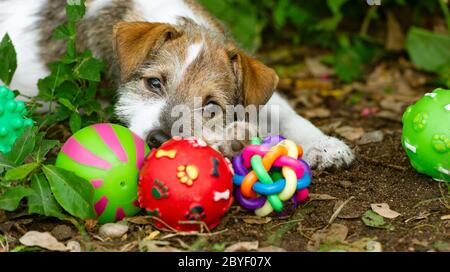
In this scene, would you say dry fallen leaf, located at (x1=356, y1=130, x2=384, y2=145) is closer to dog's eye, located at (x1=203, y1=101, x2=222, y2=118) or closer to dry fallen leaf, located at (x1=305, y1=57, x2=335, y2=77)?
dog's eye, located at (x1=203, y1=101, x2=222, y2=118)

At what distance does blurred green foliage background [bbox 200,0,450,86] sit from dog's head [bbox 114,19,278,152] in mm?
2453

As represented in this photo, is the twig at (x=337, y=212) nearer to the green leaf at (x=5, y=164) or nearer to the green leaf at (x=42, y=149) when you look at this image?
the green leaf at (x=42, y=149)

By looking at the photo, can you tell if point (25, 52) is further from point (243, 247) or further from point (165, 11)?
point (243, 247)

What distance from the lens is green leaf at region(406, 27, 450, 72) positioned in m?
7.27

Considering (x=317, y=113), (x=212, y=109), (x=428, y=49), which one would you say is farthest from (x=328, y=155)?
(x=428, y=49)

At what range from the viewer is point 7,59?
4.82 m

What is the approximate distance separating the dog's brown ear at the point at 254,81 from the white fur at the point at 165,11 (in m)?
0.85

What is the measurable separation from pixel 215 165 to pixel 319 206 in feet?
2.97

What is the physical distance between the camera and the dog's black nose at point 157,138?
4418 mm

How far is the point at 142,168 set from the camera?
397 cm

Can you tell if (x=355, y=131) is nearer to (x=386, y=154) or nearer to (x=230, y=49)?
(x=386, y=154)

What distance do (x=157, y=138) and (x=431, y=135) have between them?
5.69 ft
